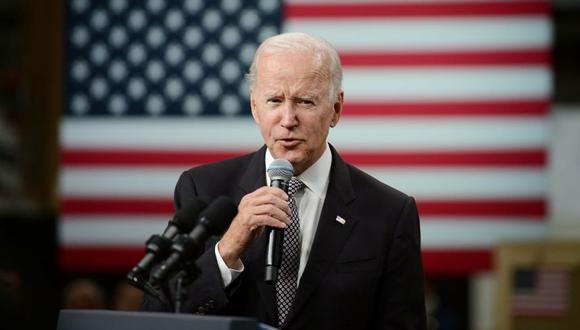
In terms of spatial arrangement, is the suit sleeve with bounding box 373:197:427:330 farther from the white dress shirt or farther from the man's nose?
the man's nose

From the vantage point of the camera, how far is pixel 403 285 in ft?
7.56

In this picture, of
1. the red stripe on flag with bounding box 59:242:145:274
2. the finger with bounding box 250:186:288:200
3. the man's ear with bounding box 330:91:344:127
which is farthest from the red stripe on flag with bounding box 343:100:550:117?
the finger with bounding box 250:186:288:200

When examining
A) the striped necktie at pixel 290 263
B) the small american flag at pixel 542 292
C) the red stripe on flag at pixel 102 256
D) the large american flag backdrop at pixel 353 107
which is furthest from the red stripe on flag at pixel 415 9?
the striped necktie at pixel 290 263

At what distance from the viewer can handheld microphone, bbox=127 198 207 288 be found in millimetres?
1838

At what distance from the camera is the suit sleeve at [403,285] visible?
2.29m

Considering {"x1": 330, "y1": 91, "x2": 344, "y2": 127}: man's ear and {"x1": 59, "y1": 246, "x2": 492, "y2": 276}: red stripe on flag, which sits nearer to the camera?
{"x1": 330, "y1": 91, "x2": 344, "y2": 127}: man's ear

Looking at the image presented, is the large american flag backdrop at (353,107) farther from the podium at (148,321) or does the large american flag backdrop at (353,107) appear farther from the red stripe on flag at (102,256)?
the podium at (148,321)

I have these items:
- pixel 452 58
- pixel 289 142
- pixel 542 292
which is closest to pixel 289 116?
pixel 289 142

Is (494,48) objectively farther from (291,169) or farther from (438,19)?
(291,169)

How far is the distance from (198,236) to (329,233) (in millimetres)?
539

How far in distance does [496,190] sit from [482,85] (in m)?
0.55

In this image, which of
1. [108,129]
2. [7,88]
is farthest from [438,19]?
[7,88]

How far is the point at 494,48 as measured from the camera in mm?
5836

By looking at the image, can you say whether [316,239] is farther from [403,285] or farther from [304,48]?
[304,48]
